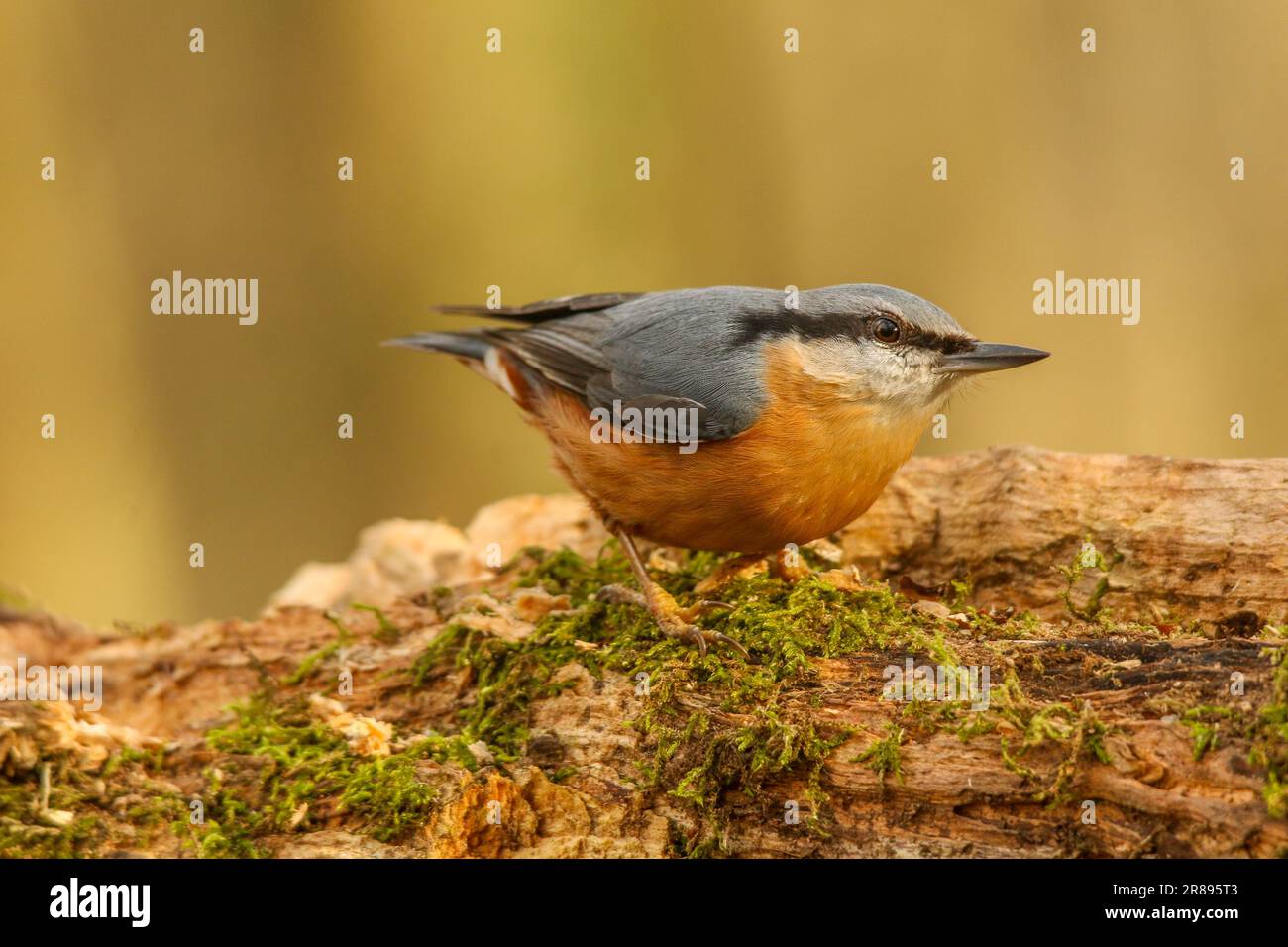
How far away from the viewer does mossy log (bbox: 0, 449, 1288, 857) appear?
2758mm

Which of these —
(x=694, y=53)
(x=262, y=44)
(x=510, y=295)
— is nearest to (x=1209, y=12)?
(x=694, y=53)

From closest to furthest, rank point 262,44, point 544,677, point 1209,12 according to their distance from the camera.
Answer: point 544,677, point 1209,12, point 262,44

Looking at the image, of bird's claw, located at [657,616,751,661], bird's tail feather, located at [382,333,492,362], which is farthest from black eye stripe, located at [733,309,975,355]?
bird's tail feather, located at [382,333,492,362]

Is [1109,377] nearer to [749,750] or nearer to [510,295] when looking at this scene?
[510,295]

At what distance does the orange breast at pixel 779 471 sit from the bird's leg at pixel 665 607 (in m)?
0.20

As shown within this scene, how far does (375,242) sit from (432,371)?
1.09 metres

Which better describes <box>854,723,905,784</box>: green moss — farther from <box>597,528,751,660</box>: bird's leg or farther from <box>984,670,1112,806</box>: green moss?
<box>597,528,751,660</box>: bird's leg

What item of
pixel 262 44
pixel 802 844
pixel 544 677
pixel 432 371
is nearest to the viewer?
pixel 802 844

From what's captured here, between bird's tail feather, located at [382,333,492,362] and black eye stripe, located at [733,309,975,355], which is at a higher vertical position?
bird's tail feather, located at [382,333,492,362]

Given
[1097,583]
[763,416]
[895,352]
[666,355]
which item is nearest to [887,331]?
[895,352]

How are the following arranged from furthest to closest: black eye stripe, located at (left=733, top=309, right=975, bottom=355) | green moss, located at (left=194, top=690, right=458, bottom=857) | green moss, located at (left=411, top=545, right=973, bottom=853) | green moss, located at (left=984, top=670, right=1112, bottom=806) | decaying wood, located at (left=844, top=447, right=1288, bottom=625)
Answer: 1. black eye stripe, located at (left=733, top=309, right=975, bottom=355)
2. decaying wood, located at (left=844, top=447, right=1288, bottom=625)
3. green moss, located at (left=194, top=690, right=458, bottom=857)
4. green moss, located at (left=411, top=545, right=973, bottom=853)
5. green moss, located at (left=984, top=670, right=1112, bottom=806)

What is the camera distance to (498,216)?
8.87m

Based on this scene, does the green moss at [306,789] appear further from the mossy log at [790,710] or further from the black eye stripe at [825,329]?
the black eye stripe at [825,329]

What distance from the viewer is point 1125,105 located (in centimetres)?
803
